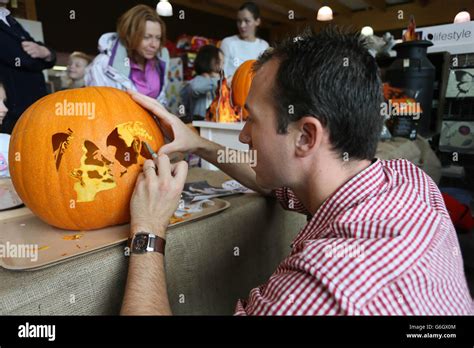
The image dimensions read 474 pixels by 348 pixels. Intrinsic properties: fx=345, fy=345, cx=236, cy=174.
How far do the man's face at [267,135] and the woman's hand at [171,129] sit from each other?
24 centimetres

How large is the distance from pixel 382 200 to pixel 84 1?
5.50 meters

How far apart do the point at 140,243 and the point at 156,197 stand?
0.10 m

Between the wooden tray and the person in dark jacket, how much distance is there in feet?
3.57

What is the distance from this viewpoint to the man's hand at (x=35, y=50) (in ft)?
5.35

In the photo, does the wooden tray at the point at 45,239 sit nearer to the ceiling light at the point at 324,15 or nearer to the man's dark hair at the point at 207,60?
the man's dark hair at the point at 207,60

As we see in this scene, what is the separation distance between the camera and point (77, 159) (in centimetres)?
66

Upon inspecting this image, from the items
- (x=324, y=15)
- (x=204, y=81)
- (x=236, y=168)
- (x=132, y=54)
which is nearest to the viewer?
(x=236, y=168)

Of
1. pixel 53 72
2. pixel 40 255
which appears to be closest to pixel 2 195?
pixel 40 255

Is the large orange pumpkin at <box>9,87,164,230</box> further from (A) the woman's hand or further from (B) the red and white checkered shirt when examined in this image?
(B) the red and white checkered shirt

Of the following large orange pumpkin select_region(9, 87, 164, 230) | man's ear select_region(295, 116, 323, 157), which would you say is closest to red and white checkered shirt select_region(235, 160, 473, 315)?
man's ear select_region(295, 116, 323, 157)

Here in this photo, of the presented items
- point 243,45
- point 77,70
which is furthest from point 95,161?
point 77,70

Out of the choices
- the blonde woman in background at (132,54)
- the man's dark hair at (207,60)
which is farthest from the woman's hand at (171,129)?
the man's dark hair at (207,60)

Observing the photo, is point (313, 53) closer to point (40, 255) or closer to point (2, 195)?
point (40, 255)

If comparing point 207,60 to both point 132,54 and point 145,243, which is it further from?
point 145,243
